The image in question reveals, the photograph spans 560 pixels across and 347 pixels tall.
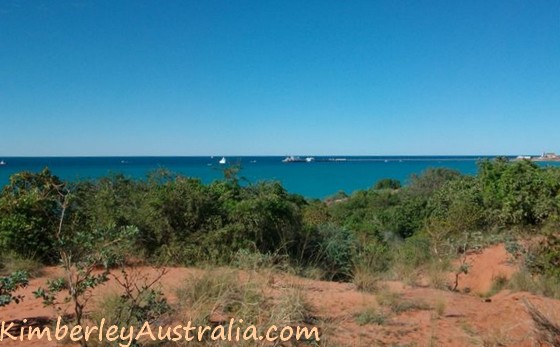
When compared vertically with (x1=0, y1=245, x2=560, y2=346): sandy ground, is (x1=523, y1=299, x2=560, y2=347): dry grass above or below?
above

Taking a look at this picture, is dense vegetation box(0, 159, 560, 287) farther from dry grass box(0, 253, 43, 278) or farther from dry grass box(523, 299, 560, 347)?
dry grass box(523, 299, 560, 347)

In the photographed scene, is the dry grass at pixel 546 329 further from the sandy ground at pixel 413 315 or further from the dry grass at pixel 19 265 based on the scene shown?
the dry grass at pixel 19 265

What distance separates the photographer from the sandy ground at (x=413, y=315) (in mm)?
5395

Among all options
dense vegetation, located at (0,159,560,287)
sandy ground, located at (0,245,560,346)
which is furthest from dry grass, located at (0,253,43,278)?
sandy ground, located at (0,245,560,346)

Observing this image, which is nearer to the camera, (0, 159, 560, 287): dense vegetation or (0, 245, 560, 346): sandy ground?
(0, 245, 560, 346): sandy ground

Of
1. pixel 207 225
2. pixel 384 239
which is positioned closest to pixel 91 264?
pixel 207 225

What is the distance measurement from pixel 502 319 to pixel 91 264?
570cm

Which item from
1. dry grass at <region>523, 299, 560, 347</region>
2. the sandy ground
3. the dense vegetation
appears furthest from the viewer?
the dense vegetation

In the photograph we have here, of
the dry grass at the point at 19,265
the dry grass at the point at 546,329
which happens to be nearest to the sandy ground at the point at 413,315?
the dry grass at the point at 546,329

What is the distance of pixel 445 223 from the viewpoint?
14914mm

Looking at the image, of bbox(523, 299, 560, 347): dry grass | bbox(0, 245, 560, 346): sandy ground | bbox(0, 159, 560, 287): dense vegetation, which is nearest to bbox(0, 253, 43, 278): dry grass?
bbox(0, 159, 560, 287): dense vegetation

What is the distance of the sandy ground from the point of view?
17.7 feet

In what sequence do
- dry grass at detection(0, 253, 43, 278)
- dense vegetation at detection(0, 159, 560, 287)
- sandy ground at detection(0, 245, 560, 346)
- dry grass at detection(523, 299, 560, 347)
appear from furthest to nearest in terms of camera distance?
dense vegetation at detection(0, 159, 560, 287), dry grass at detection(0, 253, 43, 278), sandy ground at detection(0, 245, 560, 346), dry grass at detection(523, 299, 560, 347)

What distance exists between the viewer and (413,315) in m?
6.54
